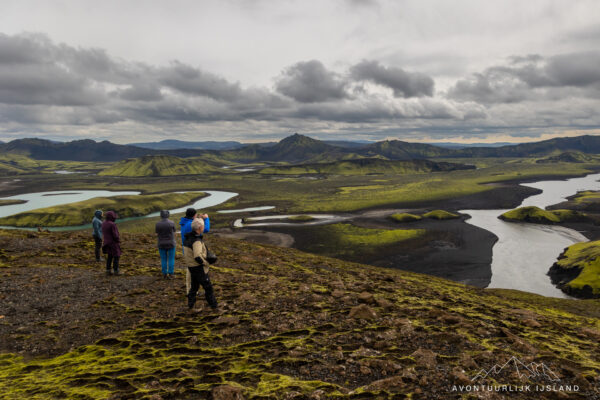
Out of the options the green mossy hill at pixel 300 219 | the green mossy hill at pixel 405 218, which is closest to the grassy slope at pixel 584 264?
the green mossy hill at pixel 405 218

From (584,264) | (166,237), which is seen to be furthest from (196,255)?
(584,264)

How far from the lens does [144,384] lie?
8.90 meters

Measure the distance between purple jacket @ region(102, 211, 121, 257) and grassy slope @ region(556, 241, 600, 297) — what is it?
224 feet

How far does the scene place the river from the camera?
58875mm

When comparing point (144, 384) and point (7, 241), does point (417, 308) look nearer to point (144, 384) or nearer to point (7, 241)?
point (144, 384)

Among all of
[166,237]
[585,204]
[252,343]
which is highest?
[166,237]

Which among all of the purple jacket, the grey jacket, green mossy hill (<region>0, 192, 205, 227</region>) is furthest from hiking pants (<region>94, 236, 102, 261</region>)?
green mossy hill (<region>0, 192, 205, 227</region>)

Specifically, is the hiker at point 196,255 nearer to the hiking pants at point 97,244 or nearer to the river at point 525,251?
the hiking pants at point 97,244

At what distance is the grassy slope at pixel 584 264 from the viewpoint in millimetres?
51950

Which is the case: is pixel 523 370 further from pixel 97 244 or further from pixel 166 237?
pixel 97 244

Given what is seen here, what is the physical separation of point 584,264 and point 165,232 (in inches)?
3091

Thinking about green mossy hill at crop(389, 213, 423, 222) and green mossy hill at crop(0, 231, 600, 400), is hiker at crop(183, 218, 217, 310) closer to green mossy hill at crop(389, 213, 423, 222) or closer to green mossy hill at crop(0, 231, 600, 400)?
green mossy hill at crop(0, 231, 600, 400)

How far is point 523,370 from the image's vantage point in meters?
10.1

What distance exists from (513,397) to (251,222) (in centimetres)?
11871
